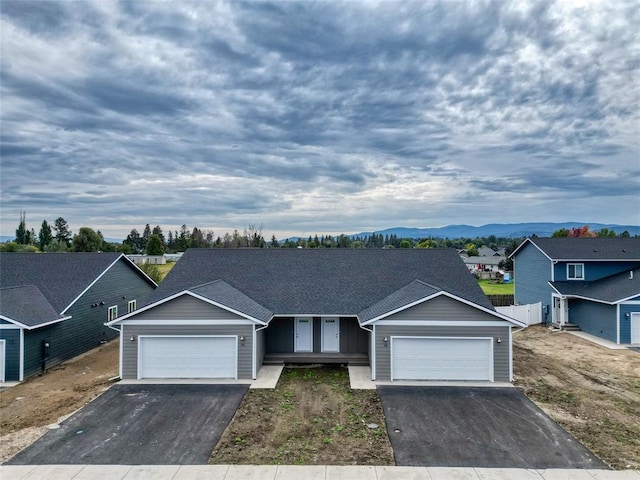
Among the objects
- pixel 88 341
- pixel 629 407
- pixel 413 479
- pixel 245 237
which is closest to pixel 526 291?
pixel 629 407

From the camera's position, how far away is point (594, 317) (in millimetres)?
20938

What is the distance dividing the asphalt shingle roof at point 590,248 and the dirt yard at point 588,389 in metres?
5.78

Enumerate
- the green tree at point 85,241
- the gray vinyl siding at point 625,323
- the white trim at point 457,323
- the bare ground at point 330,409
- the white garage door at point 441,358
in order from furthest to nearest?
1. the green tree at point 85,241
2. the gray vinyl siding at point 625,323
3. the white garage door at point 441,358
4. the white trim at point 457,323
5. the bare ground at point 330,409

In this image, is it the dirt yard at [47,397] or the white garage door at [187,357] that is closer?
the dirt yard at [47,397]

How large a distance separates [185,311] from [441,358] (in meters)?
9.08

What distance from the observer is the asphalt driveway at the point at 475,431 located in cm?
820

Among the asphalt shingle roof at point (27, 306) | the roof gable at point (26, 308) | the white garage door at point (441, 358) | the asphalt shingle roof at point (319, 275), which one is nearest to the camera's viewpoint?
the white garage door at point (441, 358)

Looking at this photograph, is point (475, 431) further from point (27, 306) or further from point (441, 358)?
A: point (27, 306)

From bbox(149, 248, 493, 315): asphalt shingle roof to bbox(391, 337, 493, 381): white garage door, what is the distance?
2.08m

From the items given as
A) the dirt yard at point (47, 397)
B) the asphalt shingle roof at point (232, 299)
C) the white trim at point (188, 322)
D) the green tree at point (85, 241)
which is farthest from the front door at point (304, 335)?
the green tree at point (85, 241)

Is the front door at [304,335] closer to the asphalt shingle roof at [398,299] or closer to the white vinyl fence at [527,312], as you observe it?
the asphalt shingle roof at [398,299]

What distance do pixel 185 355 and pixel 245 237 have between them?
2608 inches

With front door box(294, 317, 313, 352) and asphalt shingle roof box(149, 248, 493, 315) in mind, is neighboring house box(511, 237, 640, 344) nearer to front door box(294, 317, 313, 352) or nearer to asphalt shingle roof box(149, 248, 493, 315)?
asphalt shingle roof box(149, 248, 493, 315)

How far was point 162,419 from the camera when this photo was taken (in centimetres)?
1027
